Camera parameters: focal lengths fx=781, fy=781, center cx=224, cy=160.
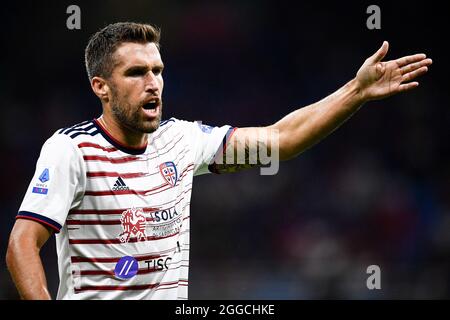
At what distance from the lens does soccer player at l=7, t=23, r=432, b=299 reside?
3611 millimetres

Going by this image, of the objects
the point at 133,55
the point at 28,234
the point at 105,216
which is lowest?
the point at 28,234

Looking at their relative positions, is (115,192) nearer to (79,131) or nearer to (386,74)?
(79,131)

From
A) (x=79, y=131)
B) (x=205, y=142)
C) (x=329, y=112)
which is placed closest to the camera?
(x=79, y=131)

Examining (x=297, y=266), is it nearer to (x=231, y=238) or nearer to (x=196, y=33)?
(x=231, y=238)

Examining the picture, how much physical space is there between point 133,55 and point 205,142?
66 cm

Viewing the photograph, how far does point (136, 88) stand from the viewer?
13.2 ft

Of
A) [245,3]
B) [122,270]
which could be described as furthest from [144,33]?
[245,3]

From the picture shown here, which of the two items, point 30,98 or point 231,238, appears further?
point 30,98

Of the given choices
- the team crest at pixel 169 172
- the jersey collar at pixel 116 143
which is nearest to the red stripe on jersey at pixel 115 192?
the team crest at pixel 169 172

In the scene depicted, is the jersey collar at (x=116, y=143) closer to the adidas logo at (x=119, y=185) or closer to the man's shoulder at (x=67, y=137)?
the man's shoulder at (x=67, y=137)

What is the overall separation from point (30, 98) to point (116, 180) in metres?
6.88

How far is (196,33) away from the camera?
35.8ft

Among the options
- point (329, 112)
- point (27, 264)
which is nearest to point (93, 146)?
point (27, 264)

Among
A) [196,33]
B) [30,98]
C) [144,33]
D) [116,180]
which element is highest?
[196,33]
